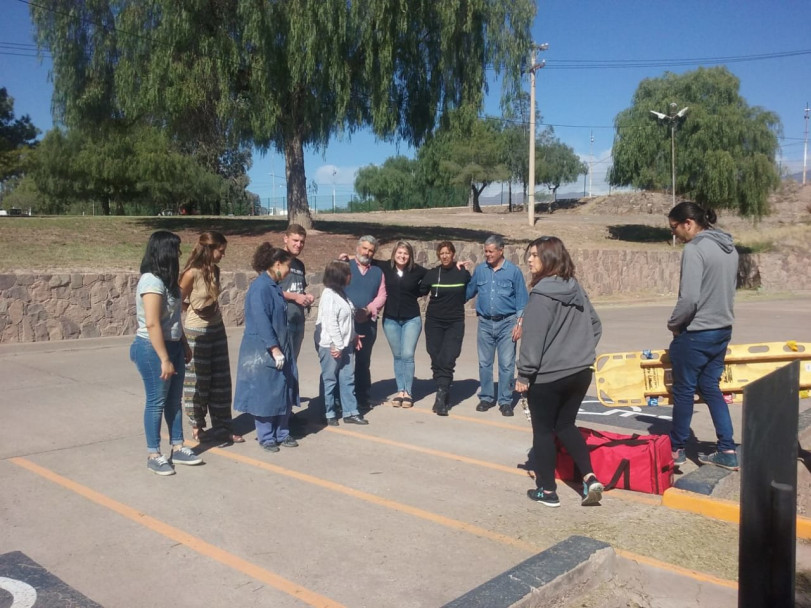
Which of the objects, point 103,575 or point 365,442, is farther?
point 365,442

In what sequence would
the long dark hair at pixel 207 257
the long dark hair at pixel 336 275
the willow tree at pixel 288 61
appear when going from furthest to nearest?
the willow tree at pixel 288 61
the long dark hair at pixel 336 275
the long dark hair at pixel 207 257

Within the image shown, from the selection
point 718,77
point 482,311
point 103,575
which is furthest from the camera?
point 718,77

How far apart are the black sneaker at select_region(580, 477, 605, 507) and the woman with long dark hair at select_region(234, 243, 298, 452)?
2.47m

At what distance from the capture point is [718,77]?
132 ft

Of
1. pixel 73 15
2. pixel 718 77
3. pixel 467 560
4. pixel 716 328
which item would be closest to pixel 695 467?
pixel 716 328

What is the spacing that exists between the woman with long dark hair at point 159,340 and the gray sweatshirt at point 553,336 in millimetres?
2380

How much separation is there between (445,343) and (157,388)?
3.16 metres

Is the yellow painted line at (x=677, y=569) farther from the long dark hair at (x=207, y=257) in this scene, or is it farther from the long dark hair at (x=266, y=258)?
the long dark hair at (x=207, y=257)

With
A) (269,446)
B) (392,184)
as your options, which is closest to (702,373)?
(269,446)

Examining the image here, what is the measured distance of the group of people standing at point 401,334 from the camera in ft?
16.6

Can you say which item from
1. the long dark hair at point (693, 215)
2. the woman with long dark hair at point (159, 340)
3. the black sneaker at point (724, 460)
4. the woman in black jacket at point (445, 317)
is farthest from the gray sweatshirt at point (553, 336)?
the woman in black jacket at point (445, 317)

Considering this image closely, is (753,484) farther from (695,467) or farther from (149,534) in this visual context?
(695,467)

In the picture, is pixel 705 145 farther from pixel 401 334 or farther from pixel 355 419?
pixel 355 419

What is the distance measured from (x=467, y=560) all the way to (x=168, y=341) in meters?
2.57
